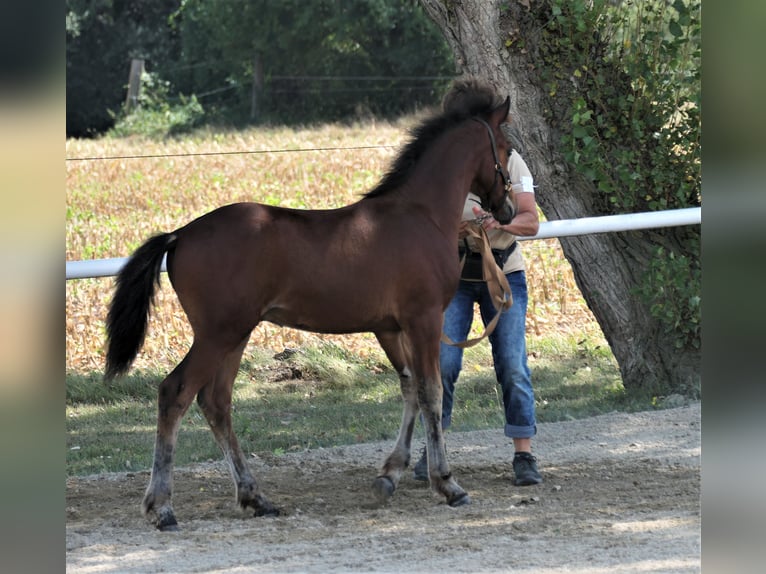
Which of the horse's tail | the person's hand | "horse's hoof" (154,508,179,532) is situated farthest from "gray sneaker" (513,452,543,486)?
the horse's tail

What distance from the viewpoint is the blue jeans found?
6.02 m

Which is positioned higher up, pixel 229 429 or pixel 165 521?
pixel 229 429

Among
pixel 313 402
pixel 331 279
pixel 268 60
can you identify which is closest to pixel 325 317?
pixel 331 279

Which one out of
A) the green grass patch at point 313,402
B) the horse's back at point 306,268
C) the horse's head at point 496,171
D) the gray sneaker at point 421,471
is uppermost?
the horse's head at point 496,171

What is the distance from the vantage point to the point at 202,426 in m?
7.95

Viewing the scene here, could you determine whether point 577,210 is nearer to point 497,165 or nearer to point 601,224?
point 601,224

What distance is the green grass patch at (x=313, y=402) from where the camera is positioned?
7.28 metres

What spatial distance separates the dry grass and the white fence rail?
120 centimetres

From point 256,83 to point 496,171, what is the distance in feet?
112

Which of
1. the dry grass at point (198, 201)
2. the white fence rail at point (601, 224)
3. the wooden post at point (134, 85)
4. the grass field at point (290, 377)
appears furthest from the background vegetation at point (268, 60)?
the white fence rail at point (601, 224)

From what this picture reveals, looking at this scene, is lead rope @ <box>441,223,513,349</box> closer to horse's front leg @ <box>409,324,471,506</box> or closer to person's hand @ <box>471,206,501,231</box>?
person's hand @ <box>471,206,501,231</box>

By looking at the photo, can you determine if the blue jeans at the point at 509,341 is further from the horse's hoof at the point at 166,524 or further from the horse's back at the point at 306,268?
the horse's hoof at the point at 166,524

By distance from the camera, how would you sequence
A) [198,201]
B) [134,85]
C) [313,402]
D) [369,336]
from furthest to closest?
[134,85] → [198,201] → [369,336] → [313,402]

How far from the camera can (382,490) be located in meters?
5.65
